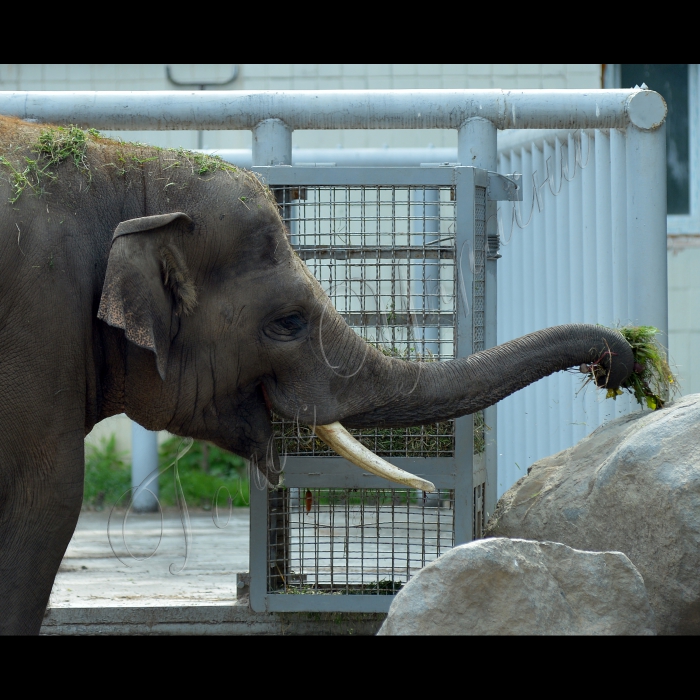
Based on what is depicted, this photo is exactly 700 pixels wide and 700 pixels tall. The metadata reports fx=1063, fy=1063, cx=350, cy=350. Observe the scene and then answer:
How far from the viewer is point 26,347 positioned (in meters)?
3.51

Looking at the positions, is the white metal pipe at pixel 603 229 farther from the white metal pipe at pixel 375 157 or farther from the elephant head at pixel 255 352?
the white metal pipe at pixel 375 157

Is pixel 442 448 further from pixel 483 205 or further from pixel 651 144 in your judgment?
pixel 651 144

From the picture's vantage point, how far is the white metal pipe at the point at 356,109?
491 centimetres

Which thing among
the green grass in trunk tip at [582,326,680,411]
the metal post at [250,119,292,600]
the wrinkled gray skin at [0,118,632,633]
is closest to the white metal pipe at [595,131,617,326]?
the green grass in trunk tip at [582,326,680,411]

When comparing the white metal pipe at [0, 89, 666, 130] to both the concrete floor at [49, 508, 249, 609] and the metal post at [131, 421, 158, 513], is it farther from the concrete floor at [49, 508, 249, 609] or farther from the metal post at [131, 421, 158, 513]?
the metal post at [131, 421, 158, 513]

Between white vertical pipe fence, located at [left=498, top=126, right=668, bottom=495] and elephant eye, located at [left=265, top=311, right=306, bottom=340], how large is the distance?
153cm

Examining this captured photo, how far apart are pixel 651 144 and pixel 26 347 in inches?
118

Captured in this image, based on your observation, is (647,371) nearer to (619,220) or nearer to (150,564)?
(619,220)

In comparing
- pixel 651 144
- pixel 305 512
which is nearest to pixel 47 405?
pixel 305 512

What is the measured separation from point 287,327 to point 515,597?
53.9 inches

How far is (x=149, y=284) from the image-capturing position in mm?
3645

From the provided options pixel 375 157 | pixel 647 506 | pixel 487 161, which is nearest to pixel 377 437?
pixel 647 506

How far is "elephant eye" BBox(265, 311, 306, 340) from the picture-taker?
3.98 metres

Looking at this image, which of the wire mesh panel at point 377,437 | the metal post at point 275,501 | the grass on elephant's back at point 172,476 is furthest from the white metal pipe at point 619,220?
the grass on elephant's back at point 172,476
